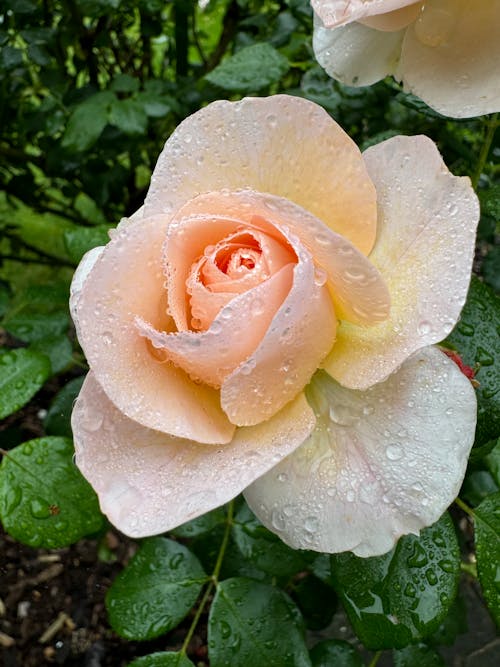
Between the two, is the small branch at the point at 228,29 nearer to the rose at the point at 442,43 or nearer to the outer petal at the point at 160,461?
the rose at the point at 442,43

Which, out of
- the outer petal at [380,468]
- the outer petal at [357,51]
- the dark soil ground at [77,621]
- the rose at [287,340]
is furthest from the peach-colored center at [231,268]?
the dark soil ground at [77,621]

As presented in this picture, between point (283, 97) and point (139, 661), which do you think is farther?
point (139, 661)

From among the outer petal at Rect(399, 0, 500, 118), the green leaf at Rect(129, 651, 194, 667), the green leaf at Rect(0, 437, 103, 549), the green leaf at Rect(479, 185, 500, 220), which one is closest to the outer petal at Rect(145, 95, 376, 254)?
the outer petal at Rect(399, 0, 500, 118)

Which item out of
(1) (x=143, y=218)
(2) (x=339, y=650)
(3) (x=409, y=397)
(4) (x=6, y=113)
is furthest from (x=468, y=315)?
(4) (x=6, y=113)

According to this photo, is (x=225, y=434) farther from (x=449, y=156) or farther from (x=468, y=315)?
(x=449, y=156)

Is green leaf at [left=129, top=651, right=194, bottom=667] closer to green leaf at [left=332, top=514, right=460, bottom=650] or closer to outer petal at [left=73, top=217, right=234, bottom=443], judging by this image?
green leaf at [left=332, top=514, right=460, bottom=650]

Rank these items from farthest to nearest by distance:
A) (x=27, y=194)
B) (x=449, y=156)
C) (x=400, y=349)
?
(x=27, y=194) < (x=449, y=156) < (x=400, y=349)

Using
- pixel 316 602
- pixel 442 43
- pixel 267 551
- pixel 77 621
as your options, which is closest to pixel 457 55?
pixel 442 43

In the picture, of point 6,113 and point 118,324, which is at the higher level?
point 118,324

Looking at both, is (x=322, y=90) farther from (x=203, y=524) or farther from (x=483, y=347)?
(x=203, y=524)
